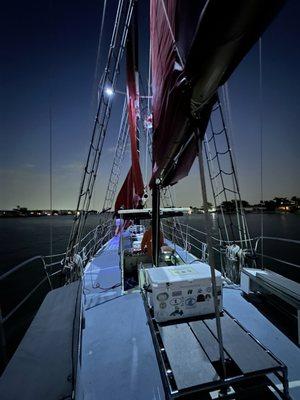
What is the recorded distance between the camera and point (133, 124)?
29.1 feet

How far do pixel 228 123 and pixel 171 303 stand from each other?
4590 millimetres

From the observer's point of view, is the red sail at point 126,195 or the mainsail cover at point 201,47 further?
the red sail at point 126,195

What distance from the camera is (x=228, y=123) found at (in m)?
5.76

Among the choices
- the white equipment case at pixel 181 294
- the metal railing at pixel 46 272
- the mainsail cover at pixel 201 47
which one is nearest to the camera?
the mainsail cover at pixel 201 47

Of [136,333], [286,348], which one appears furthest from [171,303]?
[286,348]

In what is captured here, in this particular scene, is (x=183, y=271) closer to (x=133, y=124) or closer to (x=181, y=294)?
(x=181, y=294)

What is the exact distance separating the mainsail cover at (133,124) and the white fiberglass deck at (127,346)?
4.24 meters

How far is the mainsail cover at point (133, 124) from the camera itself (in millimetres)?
8383

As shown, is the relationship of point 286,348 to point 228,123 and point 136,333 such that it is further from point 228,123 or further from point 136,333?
point 228,123

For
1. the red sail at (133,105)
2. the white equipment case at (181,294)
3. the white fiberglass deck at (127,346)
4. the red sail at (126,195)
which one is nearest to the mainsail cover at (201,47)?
the white equipment case at (181,294)

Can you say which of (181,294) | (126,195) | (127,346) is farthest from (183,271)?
(126,195)

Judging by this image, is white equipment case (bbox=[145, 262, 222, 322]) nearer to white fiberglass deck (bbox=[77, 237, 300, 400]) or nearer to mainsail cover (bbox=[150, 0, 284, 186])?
white fiberglass deck (bbox=[77, 237, 300, 400])

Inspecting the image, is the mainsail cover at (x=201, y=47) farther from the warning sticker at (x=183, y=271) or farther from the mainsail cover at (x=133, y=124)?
the mainsail cover at (x=133, y=124)

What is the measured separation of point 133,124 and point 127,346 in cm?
760
